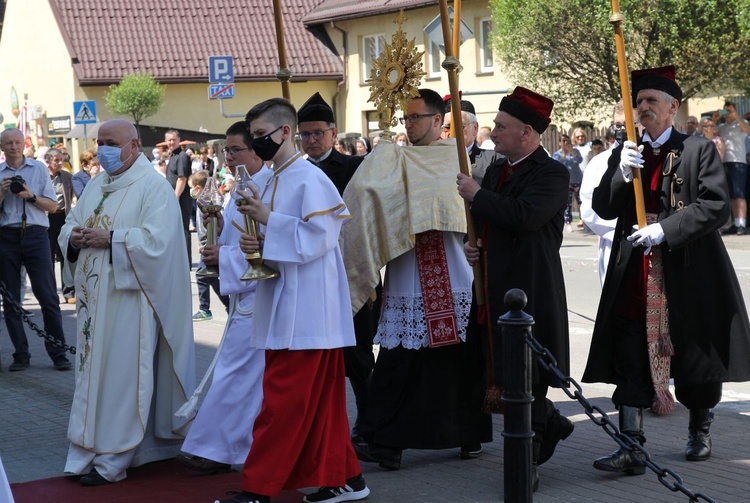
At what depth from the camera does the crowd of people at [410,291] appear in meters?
5.95

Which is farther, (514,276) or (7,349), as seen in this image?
(7,349)

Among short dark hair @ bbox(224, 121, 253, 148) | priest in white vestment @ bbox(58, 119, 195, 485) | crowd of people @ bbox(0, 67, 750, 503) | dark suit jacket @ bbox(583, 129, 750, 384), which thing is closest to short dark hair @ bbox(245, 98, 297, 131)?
crowd of people @ bbox(0, 67, 750, 503)

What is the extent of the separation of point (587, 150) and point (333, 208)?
19.5 m

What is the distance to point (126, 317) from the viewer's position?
6.71 metres

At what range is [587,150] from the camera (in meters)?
24.7

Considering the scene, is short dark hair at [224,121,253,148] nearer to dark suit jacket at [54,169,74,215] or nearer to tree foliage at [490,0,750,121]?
dark suit jacket at [54,169,74,215]

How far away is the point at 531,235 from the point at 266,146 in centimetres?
144

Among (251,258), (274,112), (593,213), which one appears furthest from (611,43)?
(251,258)

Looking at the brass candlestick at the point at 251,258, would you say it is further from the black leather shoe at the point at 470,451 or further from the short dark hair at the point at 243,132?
the black leather shoe at the point at 470,451

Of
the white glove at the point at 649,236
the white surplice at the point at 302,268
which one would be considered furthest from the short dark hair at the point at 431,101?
the white glove at the point at 649,236

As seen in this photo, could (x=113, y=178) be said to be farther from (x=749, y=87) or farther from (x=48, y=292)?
(x=749, y=87)

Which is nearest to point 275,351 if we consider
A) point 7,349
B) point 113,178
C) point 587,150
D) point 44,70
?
point 113,178

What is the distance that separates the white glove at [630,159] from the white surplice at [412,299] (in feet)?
3.37

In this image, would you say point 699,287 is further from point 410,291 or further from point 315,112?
point 315,112
